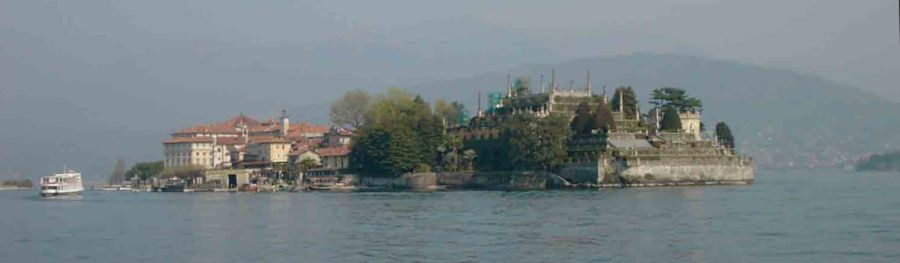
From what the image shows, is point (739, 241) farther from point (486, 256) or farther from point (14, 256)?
point (14, 256)

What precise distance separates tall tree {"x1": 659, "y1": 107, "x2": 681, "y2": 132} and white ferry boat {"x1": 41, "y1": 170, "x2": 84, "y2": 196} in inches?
2207

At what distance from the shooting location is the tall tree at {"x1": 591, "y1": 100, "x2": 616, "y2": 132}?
123188 millimetres

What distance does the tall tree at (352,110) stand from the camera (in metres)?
164

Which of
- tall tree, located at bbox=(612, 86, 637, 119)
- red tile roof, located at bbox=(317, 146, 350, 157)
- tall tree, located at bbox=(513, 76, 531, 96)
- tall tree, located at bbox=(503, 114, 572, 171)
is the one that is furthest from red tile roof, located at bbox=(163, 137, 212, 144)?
tall tree, located at bbox=(503, 114, 572, 171)

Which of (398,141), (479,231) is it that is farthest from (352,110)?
(479,231)

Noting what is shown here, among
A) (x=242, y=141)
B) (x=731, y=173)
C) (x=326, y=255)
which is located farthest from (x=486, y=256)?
(x=242, y=141)

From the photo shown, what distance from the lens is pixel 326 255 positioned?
50406 mm

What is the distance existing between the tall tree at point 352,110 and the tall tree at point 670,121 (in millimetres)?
41464

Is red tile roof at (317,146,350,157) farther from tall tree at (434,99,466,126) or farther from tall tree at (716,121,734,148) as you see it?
tall tree at (716,121,734,148)

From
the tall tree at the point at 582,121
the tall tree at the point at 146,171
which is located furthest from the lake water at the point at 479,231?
the tall tree at the point at 146,171

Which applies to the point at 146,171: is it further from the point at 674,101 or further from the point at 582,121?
the point at 582,121

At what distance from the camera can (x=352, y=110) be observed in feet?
540

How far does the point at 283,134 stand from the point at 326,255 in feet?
402

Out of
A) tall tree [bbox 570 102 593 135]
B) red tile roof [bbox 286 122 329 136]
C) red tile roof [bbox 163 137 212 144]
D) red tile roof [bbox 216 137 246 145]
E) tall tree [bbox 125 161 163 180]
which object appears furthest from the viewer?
red tile roof [bbox 286 122 329 136]
